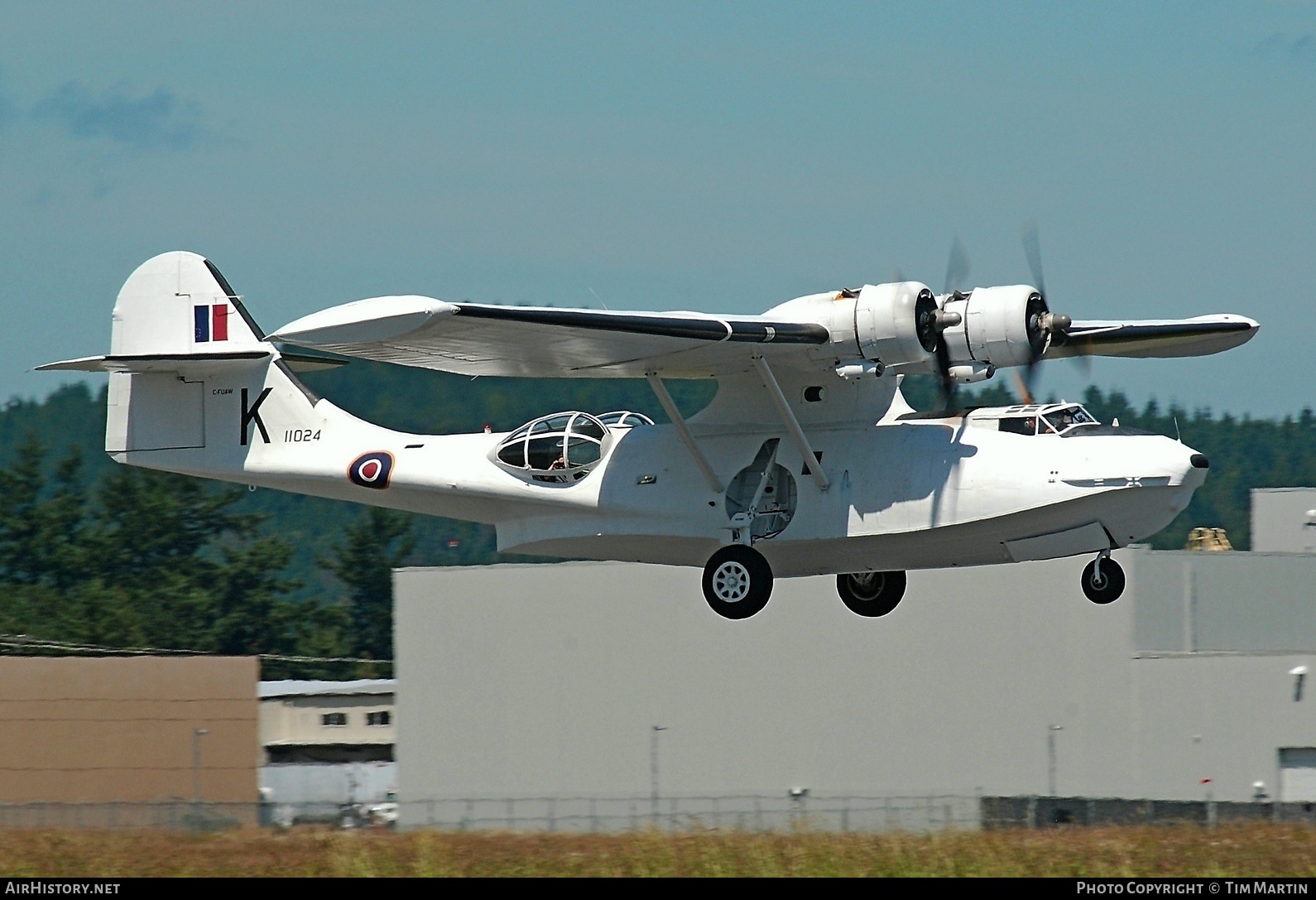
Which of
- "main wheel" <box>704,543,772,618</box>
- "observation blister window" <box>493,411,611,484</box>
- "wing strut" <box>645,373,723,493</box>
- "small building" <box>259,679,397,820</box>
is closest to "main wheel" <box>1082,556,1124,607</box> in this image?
"main wheel" <box>704,543,772,618</box>

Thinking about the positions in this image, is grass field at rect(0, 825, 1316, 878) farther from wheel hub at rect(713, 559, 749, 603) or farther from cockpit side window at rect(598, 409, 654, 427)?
cockpit side window at rect(598, 409, 654, 427)

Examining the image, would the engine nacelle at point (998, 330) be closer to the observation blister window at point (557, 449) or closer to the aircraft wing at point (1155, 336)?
the aircraft wing at point (1155, 336)

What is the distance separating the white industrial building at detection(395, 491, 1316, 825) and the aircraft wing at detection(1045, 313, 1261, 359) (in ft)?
37.6

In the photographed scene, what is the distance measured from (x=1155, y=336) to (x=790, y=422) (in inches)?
182

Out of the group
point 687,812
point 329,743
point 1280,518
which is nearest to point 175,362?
point 687,812

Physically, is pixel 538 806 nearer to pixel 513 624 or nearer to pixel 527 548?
pixel 513 624

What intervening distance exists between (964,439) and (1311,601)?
19165mm

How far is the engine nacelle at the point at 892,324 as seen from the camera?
1792 centimetres

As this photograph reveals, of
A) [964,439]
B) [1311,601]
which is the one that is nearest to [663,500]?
[964,439]

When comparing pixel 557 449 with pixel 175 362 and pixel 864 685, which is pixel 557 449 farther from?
pixel 864 685

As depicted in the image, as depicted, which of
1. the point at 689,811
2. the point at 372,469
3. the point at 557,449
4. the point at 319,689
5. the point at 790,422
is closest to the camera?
the point at 790,422

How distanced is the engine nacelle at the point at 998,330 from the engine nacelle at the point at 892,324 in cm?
51

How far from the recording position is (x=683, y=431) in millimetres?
18719

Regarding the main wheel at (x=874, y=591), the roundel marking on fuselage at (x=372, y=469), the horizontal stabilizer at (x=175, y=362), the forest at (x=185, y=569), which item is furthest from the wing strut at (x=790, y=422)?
the forest at (x=185, y=569)
